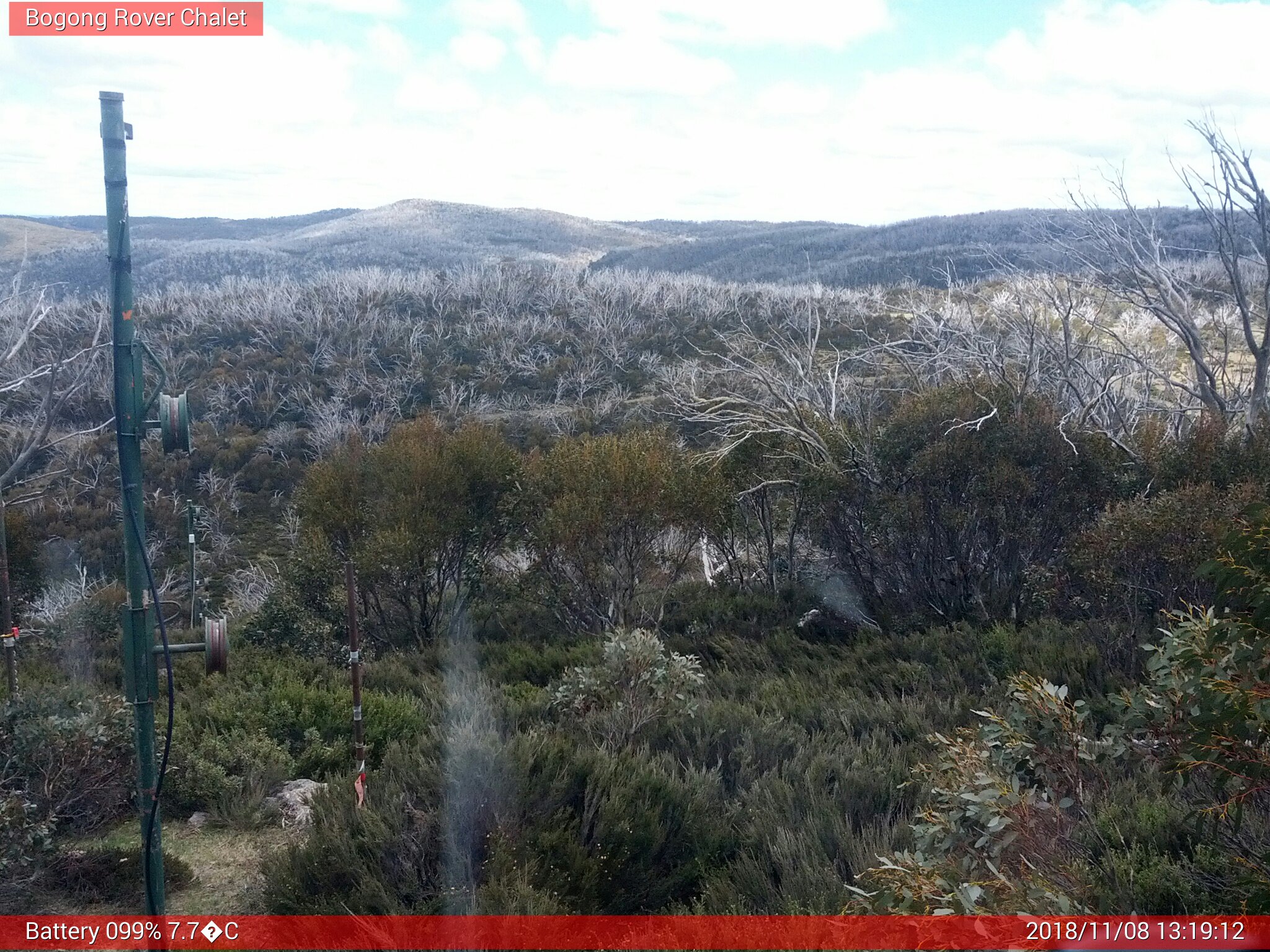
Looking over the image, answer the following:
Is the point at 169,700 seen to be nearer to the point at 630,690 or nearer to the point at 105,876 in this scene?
the point at 105,876

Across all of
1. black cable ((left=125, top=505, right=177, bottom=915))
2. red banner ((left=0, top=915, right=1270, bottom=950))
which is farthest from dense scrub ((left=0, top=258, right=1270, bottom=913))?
black cable ((left=125, top=505, right=177, bottom=915))

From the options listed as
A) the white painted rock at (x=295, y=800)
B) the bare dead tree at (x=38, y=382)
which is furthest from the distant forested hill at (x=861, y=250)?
the white painted rock at (x=295, y=800)

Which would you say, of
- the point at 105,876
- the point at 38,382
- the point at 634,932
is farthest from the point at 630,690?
the point at 38,382

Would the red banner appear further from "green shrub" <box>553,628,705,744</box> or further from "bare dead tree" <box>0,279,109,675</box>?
"bare dead tree" <box>0,279,109,675</box>

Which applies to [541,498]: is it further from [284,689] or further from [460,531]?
[284,689]

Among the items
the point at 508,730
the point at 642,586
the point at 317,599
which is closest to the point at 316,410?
the point at 317,599
